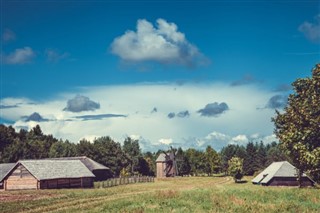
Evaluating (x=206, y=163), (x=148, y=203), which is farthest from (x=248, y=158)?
(x=148, y=203)

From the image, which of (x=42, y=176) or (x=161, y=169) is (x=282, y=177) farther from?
(x=161, y=169)

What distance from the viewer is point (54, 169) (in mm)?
66438

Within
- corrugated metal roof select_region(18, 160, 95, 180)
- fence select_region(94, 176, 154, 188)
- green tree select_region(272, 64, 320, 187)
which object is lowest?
fence select_region(94, 176, 154, 188)

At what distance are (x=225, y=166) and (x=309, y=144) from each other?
333 ft

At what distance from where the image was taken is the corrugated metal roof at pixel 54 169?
6344 centimetres

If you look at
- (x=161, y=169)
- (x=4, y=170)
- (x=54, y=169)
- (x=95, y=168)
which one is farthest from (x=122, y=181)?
(x=161, y=169)

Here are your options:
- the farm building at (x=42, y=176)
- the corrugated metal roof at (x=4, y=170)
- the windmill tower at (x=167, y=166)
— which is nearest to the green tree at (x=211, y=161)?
the windmill tower at (x=167, y=166)

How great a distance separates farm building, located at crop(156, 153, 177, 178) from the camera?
118000 mm

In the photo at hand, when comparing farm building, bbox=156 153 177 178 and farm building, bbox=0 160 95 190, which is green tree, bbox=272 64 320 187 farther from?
farm building, bbox=156 153 177 178

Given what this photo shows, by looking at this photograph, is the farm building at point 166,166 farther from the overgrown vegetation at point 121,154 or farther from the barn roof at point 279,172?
the barn roof at point 279,172

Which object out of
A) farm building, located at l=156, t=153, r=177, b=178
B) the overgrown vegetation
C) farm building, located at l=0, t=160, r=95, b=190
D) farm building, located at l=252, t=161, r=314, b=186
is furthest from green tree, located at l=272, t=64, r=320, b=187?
farm building, located at l=156, t=153, r=177, b=178

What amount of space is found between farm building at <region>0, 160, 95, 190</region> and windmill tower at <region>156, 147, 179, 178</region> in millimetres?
50975

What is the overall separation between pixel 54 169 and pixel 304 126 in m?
45.3

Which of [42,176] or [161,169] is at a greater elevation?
[42,176]
